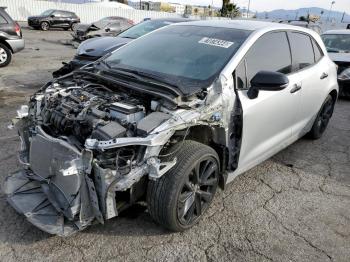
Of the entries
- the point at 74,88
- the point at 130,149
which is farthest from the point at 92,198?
the point at 74,88

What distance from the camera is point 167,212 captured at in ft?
8.51

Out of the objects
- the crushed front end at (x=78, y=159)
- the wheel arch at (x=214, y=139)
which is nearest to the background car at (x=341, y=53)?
the wheel arch at (x=214, y=139)

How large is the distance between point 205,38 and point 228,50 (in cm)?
41

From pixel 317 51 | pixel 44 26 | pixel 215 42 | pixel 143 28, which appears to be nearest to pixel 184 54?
pixel 215 42

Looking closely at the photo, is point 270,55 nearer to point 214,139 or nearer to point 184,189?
point 214,139

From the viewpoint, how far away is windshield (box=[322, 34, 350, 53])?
28.7 ft

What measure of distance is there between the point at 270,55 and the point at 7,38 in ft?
27.2

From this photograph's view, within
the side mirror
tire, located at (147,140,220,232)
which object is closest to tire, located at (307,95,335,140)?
the side mirror

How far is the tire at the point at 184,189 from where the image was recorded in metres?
2.58

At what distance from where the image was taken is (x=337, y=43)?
9102 mm

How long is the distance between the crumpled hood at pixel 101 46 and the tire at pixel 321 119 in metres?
4.20

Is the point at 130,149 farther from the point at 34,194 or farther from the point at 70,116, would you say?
the point at 34,194

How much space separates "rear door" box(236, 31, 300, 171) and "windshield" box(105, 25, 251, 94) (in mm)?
224

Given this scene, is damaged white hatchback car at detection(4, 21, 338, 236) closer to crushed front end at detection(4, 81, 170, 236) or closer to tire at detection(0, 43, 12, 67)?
crushed front end at detection(4, 81, 170, 236)
